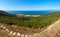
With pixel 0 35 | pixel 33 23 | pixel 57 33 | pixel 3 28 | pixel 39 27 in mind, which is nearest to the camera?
pixel 57 33

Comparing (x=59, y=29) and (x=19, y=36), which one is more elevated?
(x=59, y=29)

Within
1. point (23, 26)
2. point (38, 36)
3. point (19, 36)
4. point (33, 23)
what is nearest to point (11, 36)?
point (19, 36)

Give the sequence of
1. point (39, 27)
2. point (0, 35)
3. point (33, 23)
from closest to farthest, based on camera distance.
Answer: point (0, 35), point (39, 27), point (33, 23)

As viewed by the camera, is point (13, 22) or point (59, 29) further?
point (13, 22)

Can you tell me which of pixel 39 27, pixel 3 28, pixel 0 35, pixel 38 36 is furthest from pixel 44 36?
pixel 39 27

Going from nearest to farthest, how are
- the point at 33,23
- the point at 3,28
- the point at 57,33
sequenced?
the point at 57,33, the point at 3,28, the point at 33,23

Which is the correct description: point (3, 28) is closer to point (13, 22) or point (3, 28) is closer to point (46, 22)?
point (13, 22)

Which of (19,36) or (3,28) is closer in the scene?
(19,36)

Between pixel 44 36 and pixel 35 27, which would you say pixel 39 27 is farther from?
pixel 44 36

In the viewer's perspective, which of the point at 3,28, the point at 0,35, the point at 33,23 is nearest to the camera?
the point at 0,35
